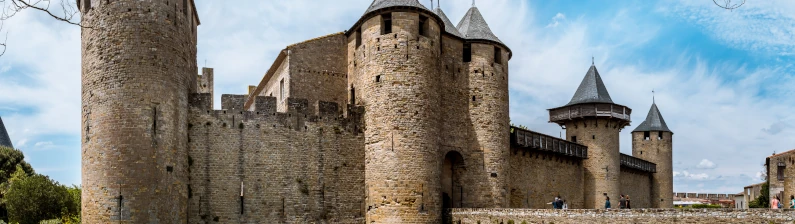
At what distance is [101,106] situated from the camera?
A: 66.0 ft

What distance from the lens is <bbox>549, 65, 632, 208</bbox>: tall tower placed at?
37469 mm

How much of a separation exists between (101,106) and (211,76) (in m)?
23.6

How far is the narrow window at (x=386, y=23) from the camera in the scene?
82.5 ft

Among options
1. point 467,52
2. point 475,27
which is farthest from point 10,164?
point 475,27

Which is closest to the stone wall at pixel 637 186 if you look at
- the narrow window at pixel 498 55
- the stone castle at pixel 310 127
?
the stone castle at pixel 310 127

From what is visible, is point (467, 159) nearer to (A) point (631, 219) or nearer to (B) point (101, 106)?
(A) point (631, 219)

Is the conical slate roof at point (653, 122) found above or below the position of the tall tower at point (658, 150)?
above

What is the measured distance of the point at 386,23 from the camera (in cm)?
2584

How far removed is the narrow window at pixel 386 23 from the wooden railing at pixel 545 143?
8.72 meters

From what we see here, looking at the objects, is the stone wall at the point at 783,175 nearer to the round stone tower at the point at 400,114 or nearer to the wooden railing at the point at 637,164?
the wooden railing at the point at 637,164

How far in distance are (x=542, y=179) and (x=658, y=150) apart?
62.6ft

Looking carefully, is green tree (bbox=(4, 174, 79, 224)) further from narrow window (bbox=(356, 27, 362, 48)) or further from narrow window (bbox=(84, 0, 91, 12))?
narrow window (bbox=(356, 27, 362, 48))

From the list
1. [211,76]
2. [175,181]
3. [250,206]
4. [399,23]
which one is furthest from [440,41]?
[211,76]

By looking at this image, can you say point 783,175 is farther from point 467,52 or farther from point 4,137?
point 4,137
